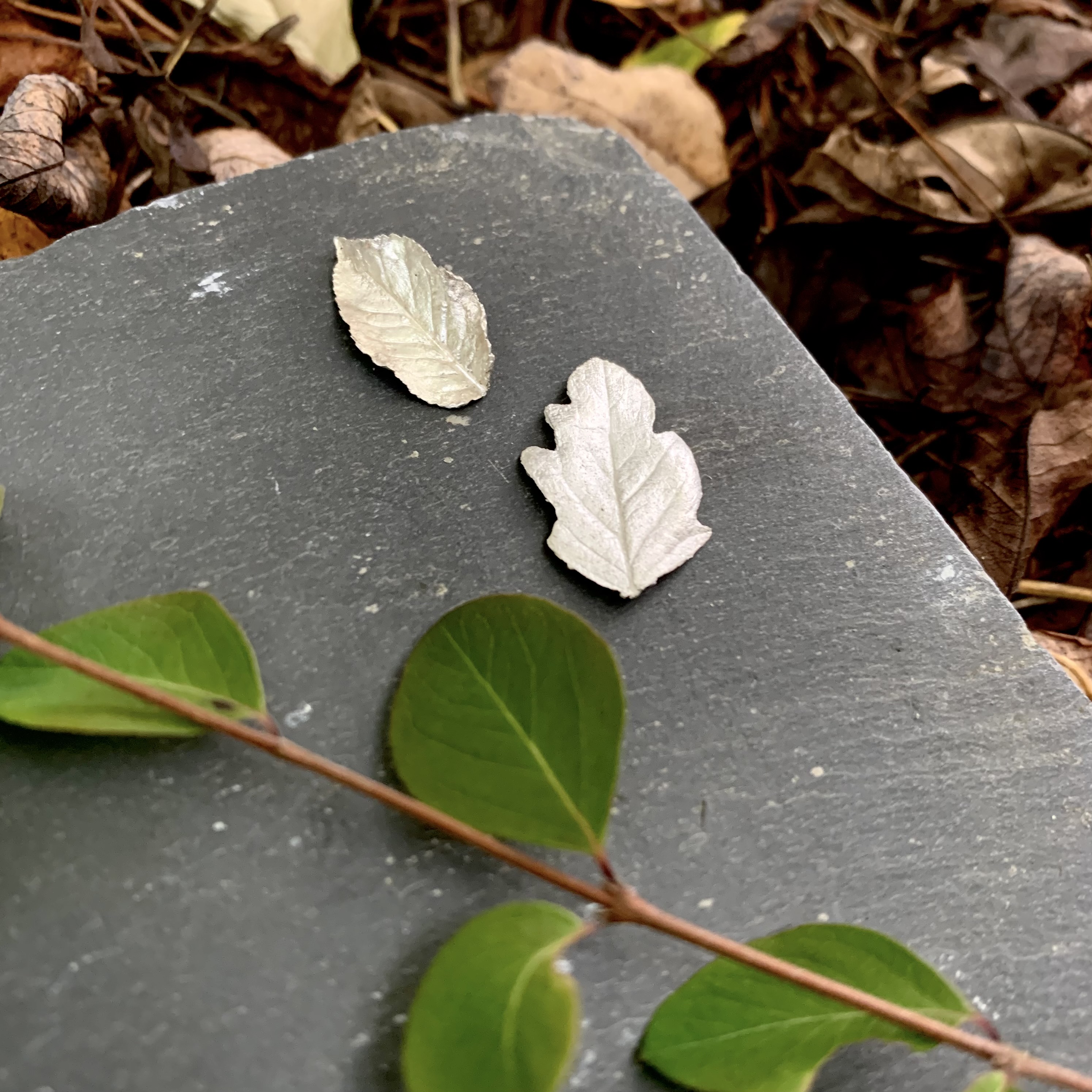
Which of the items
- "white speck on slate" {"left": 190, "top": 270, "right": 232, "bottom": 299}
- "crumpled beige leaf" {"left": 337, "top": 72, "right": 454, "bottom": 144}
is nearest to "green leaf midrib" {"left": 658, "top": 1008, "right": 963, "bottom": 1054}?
"white speck on slate" {"left": 190, "top": 270, "right": 232, "bottom": 299}

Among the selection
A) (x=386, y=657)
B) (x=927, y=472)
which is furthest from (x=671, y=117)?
(x=386, y=657)

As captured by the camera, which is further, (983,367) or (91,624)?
(983,367)

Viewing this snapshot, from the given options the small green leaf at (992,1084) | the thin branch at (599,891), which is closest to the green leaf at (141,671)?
the thin branch at (599,891)

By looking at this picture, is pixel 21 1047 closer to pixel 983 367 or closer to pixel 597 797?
pixel 597 797

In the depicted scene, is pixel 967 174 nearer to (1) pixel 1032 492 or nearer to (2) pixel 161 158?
(1) pixel 1032 492

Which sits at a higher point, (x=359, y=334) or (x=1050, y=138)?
(x=1050, y=138)

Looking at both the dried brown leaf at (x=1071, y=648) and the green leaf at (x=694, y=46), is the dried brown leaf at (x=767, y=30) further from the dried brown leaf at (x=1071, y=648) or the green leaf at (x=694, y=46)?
the dried brown leaf at (x=1071, y=648)
